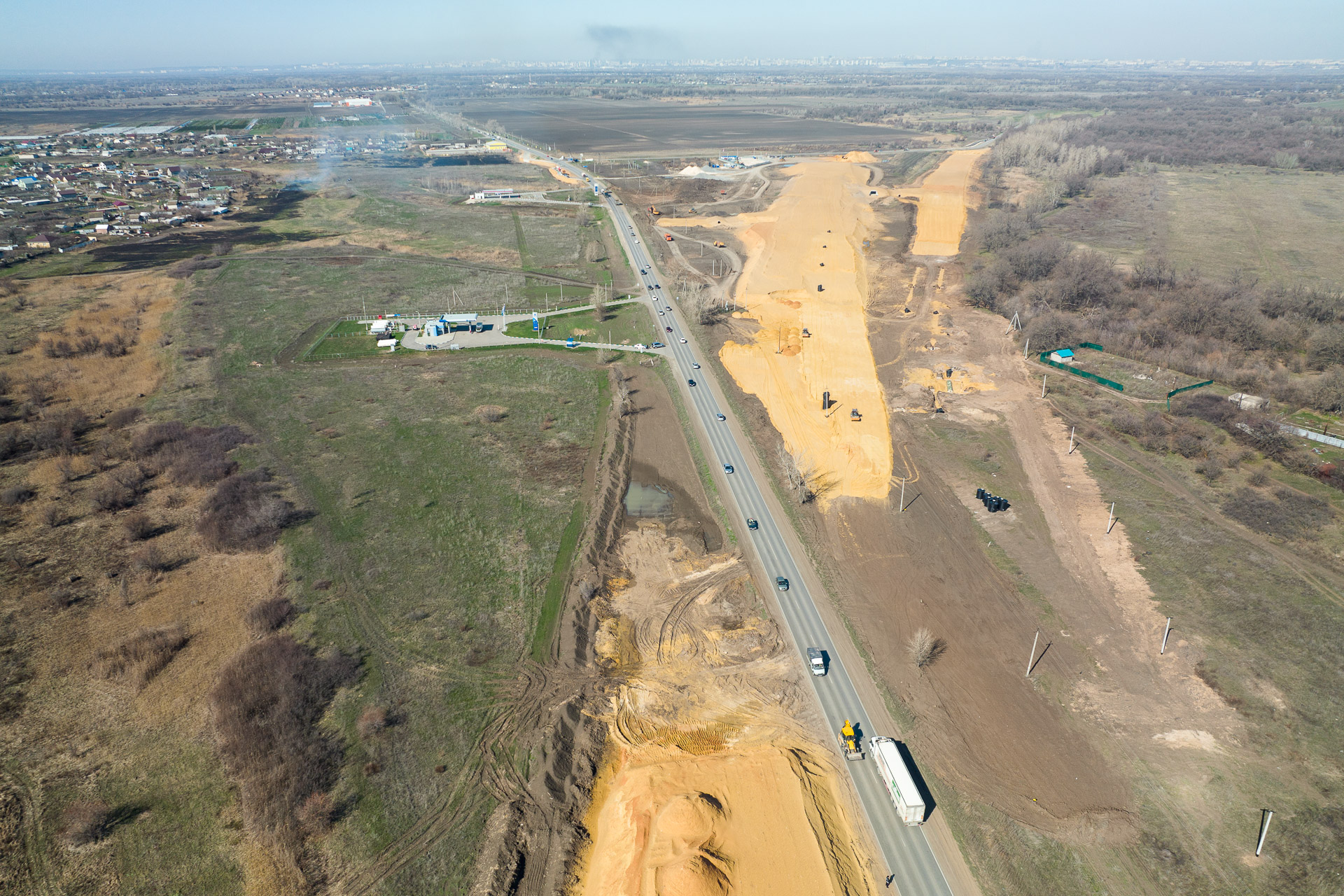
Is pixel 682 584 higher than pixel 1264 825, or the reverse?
pixel 682 584

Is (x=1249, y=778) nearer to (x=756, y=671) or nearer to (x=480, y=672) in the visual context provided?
(x=756, y=671)

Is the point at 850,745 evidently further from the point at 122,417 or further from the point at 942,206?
the point at 942,206

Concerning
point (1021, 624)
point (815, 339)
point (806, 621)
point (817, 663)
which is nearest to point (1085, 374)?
point (815, 339)

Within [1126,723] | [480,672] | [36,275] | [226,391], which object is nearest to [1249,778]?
[1126,723]

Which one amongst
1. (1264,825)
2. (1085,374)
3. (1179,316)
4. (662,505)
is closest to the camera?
(1264,825)

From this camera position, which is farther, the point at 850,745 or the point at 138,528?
the point at 138,528

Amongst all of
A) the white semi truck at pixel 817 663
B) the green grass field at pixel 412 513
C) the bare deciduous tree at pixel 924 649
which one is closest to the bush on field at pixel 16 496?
the green grass field at pixel 412 513

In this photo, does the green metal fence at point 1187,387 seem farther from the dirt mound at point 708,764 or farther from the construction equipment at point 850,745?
the construction equipment at point 850,745

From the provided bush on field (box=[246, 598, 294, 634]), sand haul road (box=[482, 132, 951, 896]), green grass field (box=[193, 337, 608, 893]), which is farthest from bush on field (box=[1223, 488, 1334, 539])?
bush on field (box=[246, 598, 294, 634])
